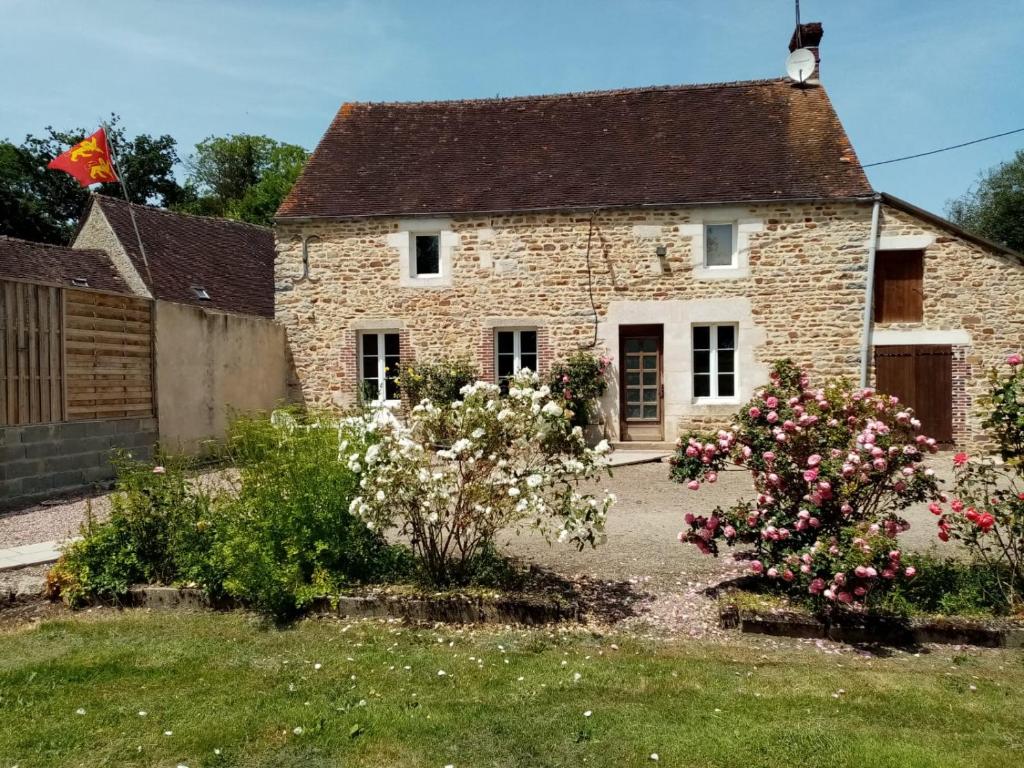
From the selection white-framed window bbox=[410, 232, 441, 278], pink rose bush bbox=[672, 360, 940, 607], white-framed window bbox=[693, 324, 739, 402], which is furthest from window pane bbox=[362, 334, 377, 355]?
pink rose bush bbox=[672, 360, 940, 607]

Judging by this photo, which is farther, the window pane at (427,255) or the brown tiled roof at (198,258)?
the brown tiled roof at (198,258)

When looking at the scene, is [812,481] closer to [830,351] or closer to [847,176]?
[830,351]

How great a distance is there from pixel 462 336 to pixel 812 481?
947 cm

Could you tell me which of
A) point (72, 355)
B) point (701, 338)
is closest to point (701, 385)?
Answer: point (701, 338)

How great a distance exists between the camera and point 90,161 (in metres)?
13.0

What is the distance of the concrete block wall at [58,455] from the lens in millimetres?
8742

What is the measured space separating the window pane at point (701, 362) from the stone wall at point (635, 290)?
33cm

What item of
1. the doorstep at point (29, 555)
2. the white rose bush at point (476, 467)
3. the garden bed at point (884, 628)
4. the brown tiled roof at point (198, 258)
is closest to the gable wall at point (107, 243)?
the brown tiled roof at point (198, 258)

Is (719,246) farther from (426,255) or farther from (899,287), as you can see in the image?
(426,255)

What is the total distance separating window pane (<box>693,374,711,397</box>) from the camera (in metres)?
12.9

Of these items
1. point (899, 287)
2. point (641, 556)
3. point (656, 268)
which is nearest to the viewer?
point (641, 556)

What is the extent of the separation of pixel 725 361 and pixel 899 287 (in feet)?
10.5

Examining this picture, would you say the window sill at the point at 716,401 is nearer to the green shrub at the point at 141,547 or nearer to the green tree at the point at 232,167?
the green shrub at the point at 141,547

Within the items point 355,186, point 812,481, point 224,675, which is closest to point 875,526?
point 812,481
